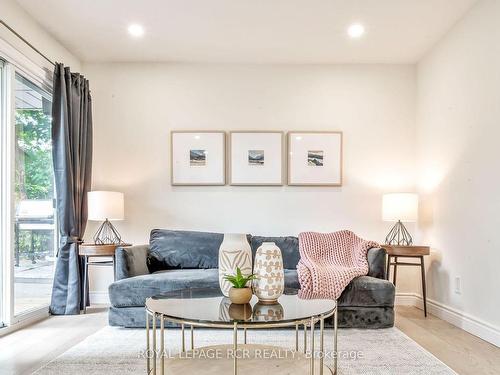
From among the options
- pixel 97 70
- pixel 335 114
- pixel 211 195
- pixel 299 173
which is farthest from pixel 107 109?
pixel 335 114

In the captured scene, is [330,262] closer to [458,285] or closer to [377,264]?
[377,264]

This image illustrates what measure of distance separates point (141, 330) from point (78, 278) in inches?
38.3

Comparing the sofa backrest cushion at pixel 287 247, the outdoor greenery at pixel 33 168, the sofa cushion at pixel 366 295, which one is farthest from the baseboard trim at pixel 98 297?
the sofa cushion at pixel 366 295

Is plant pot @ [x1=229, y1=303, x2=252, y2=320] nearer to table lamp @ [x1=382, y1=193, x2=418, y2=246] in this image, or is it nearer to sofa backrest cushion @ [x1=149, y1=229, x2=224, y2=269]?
sofa backrest cushion @ [x1=149, y1=229, x2=224, y2=269]

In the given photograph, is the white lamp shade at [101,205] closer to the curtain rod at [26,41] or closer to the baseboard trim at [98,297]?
the baseboard trim at [98,297]

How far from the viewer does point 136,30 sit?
3785mm

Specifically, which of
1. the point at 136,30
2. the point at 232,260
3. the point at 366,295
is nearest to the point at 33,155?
the point at 136,30

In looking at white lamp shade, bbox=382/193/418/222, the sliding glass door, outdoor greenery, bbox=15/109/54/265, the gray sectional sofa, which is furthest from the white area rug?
white lamp shade, bbox=382/193/418/222

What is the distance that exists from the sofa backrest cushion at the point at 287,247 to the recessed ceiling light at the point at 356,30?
1.99m

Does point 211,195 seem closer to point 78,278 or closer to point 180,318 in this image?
point 78,278

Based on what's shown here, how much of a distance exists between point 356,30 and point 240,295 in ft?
9.08

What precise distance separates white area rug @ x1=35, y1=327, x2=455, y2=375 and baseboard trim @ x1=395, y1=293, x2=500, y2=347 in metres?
0.59

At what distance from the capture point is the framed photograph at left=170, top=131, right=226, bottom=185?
452 centimetres

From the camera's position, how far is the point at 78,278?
12.7 feet
